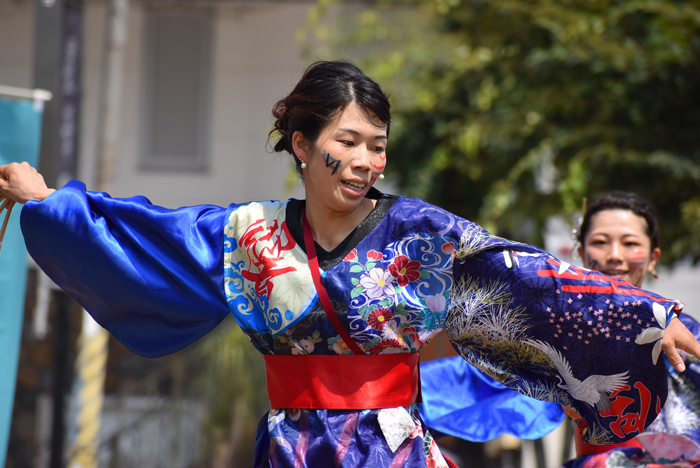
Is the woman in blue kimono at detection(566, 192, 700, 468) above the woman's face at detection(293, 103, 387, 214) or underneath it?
underneath

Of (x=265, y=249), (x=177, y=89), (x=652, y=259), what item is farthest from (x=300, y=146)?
(x=177, y=89)

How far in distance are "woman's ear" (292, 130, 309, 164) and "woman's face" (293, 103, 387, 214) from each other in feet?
0.18

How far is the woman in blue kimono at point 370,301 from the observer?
170 centimetres

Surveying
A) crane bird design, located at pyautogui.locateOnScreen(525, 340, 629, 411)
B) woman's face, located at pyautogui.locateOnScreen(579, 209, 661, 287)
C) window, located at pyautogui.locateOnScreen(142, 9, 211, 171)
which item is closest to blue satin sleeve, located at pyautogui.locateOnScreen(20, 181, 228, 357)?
crane bird design, located at pyautogui.locateOnScreen(525, 340, 629, 411)

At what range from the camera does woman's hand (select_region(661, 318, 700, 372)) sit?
61.6 inches

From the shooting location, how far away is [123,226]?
1.94 metres

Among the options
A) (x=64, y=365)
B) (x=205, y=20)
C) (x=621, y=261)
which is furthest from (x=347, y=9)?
(x=621, y=261)

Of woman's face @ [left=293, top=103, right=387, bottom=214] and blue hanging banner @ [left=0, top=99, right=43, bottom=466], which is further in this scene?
blue hanging banner @ [left=0, top=99, right=43, bottom=466]

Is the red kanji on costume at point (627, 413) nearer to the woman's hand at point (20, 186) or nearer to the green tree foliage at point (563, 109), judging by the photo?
the woman's hand at point (20, 186)

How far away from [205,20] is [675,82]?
440 cm

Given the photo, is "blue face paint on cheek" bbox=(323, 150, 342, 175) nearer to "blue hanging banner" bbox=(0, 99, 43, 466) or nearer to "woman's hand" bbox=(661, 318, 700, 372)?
"woman's hand" bbox=(661, 318, 700, 372)

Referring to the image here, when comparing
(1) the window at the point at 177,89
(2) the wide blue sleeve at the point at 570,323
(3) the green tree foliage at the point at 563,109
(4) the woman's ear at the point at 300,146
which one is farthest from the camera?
(1) the window at the point at 177,89

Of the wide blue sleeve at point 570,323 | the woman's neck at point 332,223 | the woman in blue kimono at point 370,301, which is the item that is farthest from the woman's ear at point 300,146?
the wide blue sleeve at point 570,323

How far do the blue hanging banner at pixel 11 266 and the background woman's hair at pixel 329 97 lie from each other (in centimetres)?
139
